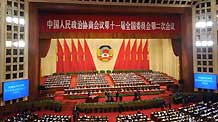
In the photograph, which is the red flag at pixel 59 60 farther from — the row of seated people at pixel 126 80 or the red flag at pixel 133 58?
the red flag at pixel 133 58

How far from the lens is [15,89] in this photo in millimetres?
15391

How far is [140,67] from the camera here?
2906cm

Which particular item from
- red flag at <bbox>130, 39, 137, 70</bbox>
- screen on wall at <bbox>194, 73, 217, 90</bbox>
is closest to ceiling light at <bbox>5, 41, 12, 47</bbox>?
screen on wall at <bbox>194, 73, 217, 90</bbox>

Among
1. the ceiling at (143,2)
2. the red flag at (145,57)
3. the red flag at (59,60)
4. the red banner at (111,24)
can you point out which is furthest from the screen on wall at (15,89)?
the red flag at (145,57)

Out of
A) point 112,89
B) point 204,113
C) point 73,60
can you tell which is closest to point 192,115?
point 204,113

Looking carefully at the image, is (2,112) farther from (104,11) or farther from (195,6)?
(195,6)

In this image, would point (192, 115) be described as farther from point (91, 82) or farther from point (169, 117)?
point (91, 82)

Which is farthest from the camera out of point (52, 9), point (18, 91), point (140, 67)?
point (140, 67)

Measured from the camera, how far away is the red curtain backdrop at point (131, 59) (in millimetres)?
28812

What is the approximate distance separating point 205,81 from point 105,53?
13556 mm

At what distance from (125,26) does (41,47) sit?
6.78m

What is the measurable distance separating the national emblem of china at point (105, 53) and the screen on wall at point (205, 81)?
12209mm

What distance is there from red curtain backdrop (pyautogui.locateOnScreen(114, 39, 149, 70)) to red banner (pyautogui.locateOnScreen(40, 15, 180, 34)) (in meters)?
9.51

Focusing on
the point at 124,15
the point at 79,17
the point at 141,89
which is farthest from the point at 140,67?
the point at 79,17
